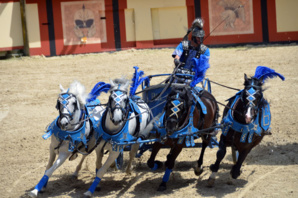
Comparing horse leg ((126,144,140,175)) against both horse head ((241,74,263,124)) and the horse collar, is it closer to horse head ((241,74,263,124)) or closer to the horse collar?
the horse collar

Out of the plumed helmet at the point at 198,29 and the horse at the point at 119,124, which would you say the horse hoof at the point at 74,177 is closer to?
the horse at the point at 119,124

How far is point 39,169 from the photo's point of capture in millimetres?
9094

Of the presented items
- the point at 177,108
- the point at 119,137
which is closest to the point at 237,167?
the point at 177,108

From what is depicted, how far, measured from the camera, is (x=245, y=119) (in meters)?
7.30

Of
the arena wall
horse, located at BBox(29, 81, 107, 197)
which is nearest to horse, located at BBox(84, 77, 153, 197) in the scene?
horse, located at BBox(29, 81, 107, 197)

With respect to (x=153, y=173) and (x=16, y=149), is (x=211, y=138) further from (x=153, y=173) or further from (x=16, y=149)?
(x=16, y=149)

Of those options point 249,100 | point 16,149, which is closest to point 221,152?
→ point 249,100

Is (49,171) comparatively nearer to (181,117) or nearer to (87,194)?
(87,194)

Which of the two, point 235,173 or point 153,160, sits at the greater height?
point 153,160

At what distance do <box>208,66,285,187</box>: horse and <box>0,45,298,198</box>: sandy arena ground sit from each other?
627mm

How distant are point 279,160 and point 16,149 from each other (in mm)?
5036

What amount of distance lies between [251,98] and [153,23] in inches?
421

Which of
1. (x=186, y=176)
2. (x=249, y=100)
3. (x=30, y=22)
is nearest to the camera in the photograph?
(x=249, y=100)

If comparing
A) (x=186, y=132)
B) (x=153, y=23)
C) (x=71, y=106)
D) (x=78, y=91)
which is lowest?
(x=186, y=132)
